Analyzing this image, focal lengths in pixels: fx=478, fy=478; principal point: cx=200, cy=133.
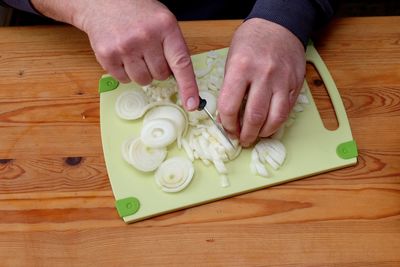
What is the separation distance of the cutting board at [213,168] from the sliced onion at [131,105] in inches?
0.6

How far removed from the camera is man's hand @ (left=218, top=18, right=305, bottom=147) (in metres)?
0.88

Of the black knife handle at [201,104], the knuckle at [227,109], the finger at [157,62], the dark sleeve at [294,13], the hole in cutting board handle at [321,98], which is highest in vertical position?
the dark sleeve at [294,13]

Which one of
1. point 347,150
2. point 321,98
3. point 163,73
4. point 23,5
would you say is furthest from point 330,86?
point 23,5

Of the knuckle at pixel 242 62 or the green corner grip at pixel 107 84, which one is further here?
the green corner grip at pixel 107 84

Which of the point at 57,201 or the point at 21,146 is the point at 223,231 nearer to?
the point at 57,201

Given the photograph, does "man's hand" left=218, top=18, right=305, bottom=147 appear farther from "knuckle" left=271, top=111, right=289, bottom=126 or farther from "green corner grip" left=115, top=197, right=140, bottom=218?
"green corner grip" left=115, top=197, right=140, bottom=218

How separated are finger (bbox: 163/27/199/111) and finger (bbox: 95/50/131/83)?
0.09m

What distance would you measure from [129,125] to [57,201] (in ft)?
0.70

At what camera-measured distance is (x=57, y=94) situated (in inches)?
40.8

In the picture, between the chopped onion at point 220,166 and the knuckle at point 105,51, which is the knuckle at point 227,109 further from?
the knuckle at point 105,51

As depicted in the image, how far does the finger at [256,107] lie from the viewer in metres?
0.87

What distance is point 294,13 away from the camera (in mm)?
974

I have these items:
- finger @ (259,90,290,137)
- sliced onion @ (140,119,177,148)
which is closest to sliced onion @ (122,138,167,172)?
sliced onion @ (140,119,177,148)

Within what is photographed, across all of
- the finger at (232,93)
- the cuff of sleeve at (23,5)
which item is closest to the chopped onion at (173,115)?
the finger at (232,93)
